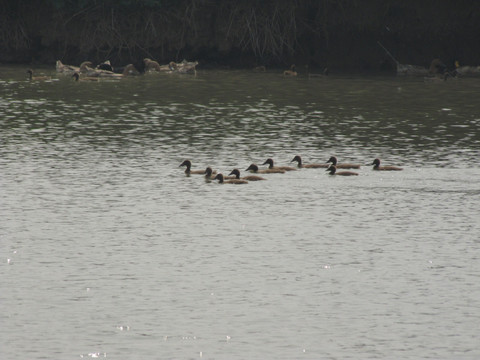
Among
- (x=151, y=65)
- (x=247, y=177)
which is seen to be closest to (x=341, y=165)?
(x=247, y=177)

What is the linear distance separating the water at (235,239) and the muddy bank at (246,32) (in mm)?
21972

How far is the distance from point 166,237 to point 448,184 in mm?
8636

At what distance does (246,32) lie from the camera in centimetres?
6088

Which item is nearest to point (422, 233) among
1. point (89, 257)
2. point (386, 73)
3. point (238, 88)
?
point (89, 257)

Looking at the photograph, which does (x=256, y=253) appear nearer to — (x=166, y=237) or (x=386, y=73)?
(x=166, y=237)

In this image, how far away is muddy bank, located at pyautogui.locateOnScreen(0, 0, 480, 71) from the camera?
61094 millimetres

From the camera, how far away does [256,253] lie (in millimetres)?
19656

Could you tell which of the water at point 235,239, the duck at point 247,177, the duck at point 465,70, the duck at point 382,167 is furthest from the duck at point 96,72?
the duck at point 247,177

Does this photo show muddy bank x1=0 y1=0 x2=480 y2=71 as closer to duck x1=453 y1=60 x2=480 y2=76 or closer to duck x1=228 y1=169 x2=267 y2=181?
duck x1=453 y1=60 x2=480 y2=76

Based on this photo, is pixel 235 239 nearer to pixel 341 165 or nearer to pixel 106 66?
pixel 341 165

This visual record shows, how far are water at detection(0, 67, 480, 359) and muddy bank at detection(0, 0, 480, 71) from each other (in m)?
22.0

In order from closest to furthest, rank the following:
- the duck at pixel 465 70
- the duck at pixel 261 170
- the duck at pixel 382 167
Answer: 1. the duck at pixel 261 170
2. the duck at pixel 382 167
3. the duck at pixel 465 70

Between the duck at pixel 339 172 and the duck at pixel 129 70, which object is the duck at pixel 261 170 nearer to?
the duck at pixel 339 172

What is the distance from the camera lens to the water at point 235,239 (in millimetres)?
15180
